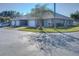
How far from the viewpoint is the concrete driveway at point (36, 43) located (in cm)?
691

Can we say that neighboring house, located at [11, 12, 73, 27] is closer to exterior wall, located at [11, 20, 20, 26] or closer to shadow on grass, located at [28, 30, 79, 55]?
exterior wall, located at [11, 20, 20, 26]

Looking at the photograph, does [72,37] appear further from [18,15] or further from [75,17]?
[18,15]

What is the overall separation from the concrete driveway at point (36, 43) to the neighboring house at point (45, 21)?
5.2 inches

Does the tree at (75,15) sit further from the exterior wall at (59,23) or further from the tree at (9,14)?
the tree at (9,14)

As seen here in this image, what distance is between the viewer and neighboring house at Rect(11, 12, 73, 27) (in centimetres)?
693

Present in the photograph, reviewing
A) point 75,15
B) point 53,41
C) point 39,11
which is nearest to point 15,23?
point 39,11

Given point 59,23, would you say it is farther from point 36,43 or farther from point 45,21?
point 36,43

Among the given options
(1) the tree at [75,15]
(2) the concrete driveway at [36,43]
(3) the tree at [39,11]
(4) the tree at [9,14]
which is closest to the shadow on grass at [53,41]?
(2) the concrete driveway at [36,43]

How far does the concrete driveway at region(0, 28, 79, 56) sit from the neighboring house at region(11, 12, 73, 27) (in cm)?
13

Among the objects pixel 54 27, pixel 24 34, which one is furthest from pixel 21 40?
pixel 54 27

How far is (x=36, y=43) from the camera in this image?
6.93 meters

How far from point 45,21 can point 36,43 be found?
1.15 feet

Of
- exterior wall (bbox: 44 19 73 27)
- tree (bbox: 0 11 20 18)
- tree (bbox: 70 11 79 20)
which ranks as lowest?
exterior wall (bbox: 44 19 73 27)

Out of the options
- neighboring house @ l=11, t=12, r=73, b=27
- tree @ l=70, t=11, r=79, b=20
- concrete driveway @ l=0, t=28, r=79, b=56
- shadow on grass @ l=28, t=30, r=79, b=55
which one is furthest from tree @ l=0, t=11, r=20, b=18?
tree @ l=70, t=11, r=79, b=20
